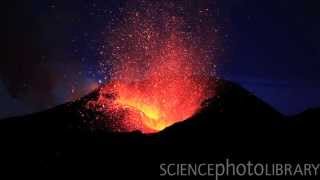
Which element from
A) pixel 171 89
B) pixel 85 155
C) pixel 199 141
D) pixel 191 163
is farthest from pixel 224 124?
pixel 171 89

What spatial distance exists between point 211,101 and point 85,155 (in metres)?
8.34

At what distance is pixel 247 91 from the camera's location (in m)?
30.6

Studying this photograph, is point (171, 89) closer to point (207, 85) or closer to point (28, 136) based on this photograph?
point (207, 85)

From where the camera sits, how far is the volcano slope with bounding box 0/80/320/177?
793 inches

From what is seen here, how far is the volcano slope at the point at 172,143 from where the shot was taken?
20.1 meters

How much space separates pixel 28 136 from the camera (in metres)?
26.1

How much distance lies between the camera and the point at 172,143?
2120 cm

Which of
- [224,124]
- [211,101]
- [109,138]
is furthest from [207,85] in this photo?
[109,138]

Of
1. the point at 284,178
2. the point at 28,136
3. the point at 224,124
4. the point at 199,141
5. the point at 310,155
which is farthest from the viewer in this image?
the point at 28,136

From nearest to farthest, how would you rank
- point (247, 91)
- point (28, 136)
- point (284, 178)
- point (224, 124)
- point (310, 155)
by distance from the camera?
point (284, 178)
point (310, 155)
point (224, 124)
point (28, 136)
point (247, 91)

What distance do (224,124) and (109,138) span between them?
5.39 m

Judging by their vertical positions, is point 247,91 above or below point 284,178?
above

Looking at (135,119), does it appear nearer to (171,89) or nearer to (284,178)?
(171,89)

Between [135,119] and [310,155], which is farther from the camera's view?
[135,119]
